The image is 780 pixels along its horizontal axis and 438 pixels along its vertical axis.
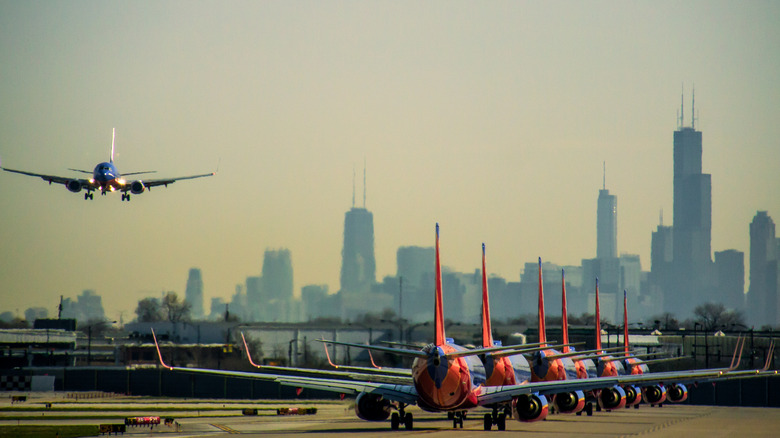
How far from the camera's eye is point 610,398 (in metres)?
88.1

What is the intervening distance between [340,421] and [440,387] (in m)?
17.9

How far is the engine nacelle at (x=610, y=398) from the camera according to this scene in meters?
88.0

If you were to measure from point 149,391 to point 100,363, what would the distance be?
239 ft

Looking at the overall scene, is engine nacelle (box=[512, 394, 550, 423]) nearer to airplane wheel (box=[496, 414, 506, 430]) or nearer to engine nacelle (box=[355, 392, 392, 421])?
airplane wheel (box=[496, 414, 506, 430])

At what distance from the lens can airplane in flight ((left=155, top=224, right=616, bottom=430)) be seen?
6062 centimetres

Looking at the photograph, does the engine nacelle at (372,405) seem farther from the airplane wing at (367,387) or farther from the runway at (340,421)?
the runway at (340,421)

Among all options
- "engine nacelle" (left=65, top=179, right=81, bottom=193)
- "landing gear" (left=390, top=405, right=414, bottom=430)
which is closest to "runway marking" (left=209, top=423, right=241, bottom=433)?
"landing gear" (left=390, top=405, right=414, bottom=430)

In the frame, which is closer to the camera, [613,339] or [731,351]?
[731,351]

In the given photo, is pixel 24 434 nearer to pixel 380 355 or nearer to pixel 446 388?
pixel 446 388

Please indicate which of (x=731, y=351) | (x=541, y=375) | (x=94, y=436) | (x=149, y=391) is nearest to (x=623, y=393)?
(x=541, y=375)

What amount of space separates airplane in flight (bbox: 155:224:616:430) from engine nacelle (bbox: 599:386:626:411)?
22.2m

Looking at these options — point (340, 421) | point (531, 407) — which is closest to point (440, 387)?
point (531, 407)

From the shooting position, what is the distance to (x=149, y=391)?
129m

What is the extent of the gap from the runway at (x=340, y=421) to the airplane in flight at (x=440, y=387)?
1.39m
